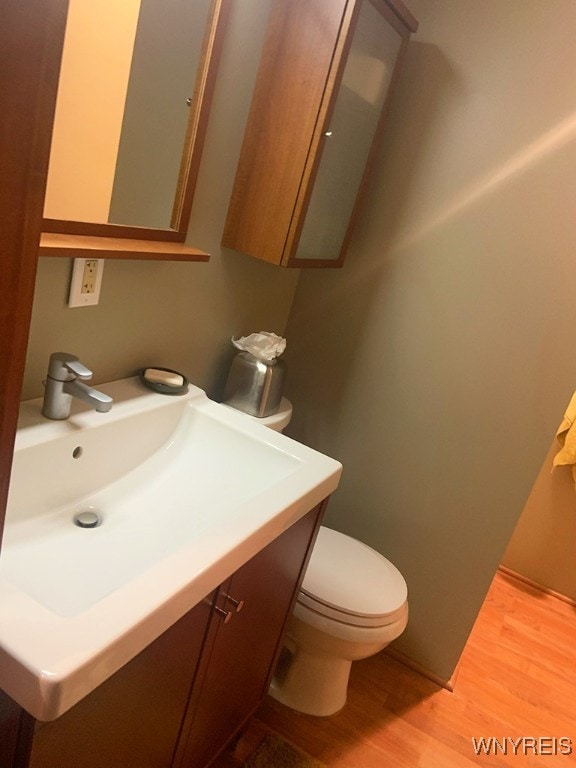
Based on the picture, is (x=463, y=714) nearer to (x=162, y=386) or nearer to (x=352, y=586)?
(x=352, y=586)

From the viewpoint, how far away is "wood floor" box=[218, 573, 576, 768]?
5.55ft

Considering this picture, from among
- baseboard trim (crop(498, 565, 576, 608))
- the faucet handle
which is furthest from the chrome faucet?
baseboard trim (crop(498, 565, 576, 608))

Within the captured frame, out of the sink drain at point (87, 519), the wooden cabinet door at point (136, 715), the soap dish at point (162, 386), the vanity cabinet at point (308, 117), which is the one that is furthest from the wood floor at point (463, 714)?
the vanity cabinet at point (308, 117)

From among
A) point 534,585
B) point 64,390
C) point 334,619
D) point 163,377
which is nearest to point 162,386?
point 163,377

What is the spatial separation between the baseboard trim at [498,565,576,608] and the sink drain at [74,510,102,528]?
219cm

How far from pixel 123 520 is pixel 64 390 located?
0.27 m

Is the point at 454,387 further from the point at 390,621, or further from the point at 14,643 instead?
the point at 14,643

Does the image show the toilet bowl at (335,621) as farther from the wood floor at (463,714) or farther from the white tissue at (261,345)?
the white tissue at (261,345)

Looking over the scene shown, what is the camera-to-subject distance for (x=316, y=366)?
1.95m

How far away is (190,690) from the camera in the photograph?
1.06 meters

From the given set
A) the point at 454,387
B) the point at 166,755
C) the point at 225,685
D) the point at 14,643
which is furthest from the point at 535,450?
the point at 14,643

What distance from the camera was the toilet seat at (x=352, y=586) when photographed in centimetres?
156

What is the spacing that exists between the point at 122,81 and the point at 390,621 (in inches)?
56.6

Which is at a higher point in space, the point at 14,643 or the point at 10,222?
the point at 10,222
